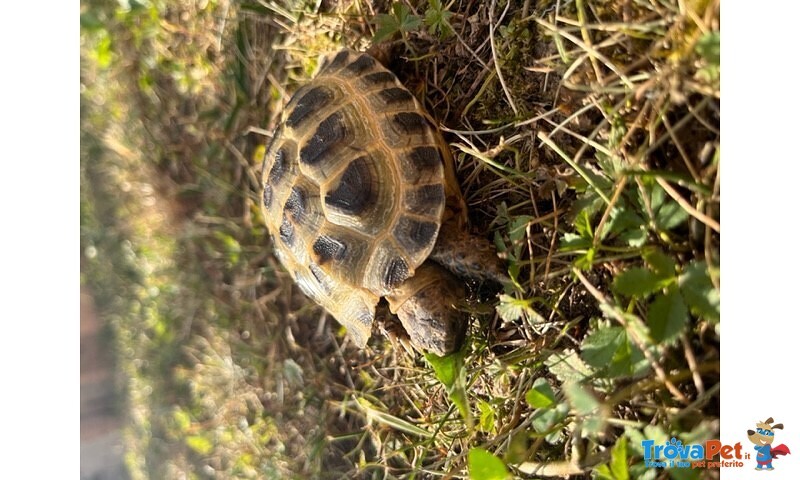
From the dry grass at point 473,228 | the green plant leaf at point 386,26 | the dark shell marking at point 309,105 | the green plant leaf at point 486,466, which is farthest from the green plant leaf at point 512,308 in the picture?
the green plant leaf at point 386,26

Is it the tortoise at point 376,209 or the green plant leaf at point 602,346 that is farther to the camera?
the tortoise at point 376,209

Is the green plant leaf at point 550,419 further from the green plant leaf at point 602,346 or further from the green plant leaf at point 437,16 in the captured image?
the green plant leaf at point 437,16

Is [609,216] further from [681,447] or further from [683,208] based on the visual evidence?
[681,447]

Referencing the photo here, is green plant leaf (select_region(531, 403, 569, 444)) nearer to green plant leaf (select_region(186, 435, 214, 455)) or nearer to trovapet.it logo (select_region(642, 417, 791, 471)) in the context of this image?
trovapet.it logo (select_region(642, 417, 791, 471))

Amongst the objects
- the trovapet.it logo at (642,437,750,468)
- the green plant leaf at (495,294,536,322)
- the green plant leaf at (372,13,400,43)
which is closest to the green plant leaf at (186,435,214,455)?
the green plant leaf at (495,294,536,322)

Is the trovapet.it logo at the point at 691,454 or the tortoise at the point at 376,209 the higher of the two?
the tortoise at the point at 376,209

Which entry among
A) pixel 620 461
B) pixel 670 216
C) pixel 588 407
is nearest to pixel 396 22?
pixel 670 216
